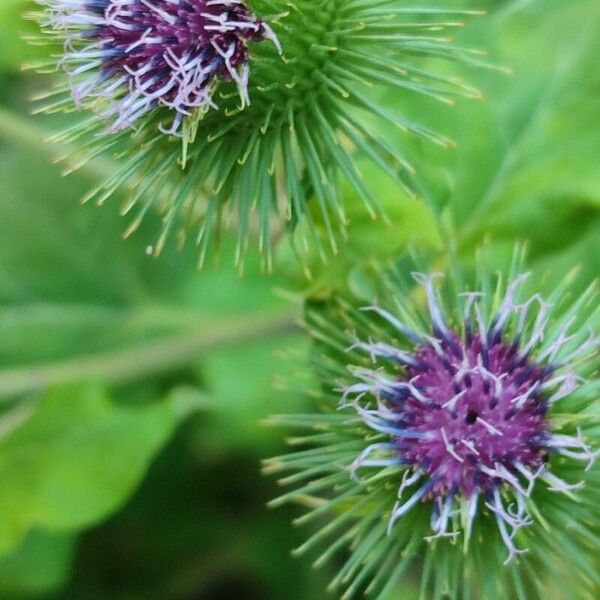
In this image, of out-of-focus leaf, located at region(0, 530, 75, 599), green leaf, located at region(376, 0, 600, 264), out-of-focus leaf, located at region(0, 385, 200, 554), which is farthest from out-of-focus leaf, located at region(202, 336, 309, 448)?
green leaf, located at region(376, 0, 600, 264)

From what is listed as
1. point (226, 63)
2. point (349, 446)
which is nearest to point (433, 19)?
point (226, 63)

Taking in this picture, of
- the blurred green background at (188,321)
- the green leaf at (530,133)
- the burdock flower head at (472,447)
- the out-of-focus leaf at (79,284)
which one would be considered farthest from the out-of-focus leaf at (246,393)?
the burdock flower head at (472,447)

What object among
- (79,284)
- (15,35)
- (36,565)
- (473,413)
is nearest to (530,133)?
(473,413)

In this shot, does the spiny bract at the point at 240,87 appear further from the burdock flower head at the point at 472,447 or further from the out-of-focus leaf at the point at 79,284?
the out-of-focus leaf at the point at 79,284

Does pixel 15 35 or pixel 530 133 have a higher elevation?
pixel 15 35

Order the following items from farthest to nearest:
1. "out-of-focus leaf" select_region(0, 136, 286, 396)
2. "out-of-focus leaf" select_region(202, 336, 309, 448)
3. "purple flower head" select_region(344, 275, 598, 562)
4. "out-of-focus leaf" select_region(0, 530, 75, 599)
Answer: "out-of-focus leaf" select_region(0, 136, 286, 396), "out-of-focus leaf" select_region(202, 336, 309, 448), "out-of-focus leaf" select_region(0, 530, 75, 599), "purple flower head" select_region(344, 275, 598, 562)

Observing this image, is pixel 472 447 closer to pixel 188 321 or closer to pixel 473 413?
pixel 473 413

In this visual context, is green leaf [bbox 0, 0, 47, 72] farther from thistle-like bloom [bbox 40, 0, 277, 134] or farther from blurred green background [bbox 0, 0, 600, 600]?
thistle-like bloom [bbox 40, 0, 277, 134]
